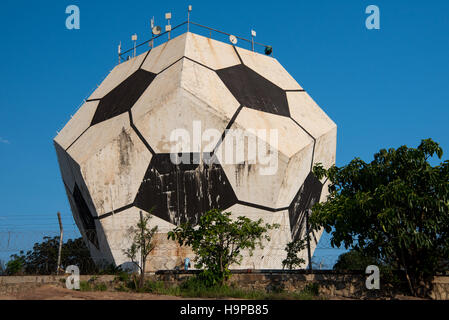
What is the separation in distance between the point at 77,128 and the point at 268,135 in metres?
5.56

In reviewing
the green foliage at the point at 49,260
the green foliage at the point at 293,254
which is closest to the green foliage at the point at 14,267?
the green foliage at the point at 49,260

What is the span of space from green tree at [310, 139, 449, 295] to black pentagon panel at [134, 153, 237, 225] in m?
2.62

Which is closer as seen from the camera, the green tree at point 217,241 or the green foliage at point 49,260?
the green tree at point 217,241

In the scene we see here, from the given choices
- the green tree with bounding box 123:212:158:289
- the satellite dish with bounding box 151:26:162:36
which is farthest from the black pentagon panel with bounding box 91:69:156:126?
the green tree with bounding box 123:212:158:289

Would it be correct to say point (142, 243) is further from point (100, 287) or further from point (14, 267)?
point (14, 267)

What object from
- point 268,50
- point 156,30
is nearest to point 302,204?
point 268,50

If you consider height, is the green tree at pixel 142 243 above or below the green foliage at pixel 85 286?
above

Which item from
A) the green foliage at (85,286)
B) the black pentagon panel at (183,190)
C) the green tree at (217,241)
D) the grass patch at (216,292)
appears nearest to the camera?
the grass patch at (216,292)

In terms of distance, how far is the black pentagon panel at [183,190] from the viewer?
975 centimetres

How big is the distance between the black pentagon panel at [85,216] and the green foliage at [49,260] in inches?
22.0

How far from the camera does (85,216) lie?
1112 cm

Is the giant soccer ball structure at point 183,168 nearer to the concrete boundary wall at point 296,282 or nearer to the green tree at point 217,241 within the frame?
the concrete boundary wall at point 296,282

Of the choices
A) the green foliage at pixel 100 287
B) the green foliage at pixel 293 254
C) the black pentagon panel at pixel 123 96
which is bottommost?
the green foliage at pixel 100 287

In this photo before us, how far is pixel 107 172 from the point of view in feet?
33.0
